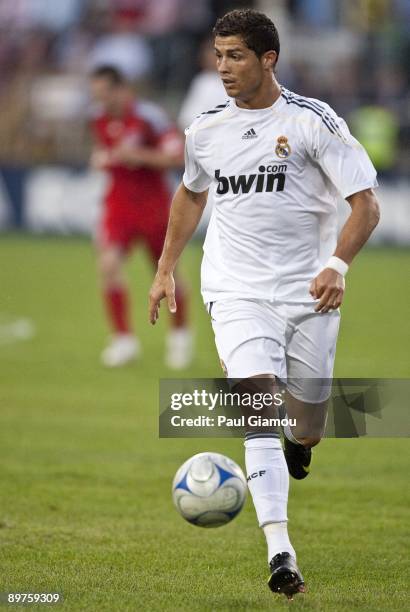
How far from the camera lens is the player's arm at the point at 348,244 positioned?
5.25 metres

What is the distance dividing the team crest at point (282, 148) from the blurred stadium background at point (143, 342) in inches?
70.4

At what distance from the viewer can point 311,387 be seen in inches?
238

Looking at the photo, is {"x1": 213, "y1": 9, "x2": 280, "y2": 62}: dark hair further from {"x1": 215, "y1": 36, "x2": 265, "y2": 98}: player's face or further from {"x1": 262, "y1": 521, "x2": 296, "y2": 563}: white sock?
{"x1": 262, "y1": 521, "x2": 296, "y2": 563}: white sock

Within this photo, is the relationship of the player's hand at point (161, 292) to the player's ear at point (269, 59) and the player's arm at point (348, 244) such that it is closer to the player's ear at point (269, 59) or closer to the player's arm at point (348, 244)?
the player's arm at point (348, 244)

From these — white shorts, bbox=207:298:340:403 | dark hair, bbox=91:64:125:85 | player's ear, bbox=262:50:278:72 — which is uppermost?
player's ear, bbox=262:50:278:72

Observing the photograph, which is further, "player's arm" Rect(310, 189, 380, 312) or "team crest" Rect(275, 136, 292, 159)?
"team crest" Rect(275, 136, 292, 159)

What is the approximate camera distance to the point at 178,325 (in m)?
12.3

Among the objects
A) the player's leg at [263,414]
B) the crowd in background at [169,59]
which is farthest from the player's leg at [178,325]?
the crowd in background at [169,59]

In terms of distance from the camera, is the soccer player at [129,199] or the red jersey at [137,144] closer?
the soccer player at [129,199]

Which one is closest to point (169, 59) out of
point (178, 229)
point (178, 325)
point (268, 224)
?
point (178, 325)

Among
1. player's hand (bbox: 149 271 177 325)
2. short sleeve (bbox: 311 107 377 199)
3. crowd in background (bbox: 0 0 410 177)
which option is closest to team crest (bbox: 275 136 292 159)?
short sleeve (bbox: 311 107 377 199)

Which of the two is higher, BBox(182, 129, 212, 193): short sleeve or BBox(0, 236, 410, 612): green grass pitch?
BBox(182, 129, 212, 193): short sleeve

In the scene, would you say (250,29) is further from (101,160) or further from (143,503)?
(101,160)

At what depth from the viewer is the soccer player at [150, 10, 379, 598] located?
17.5ft
